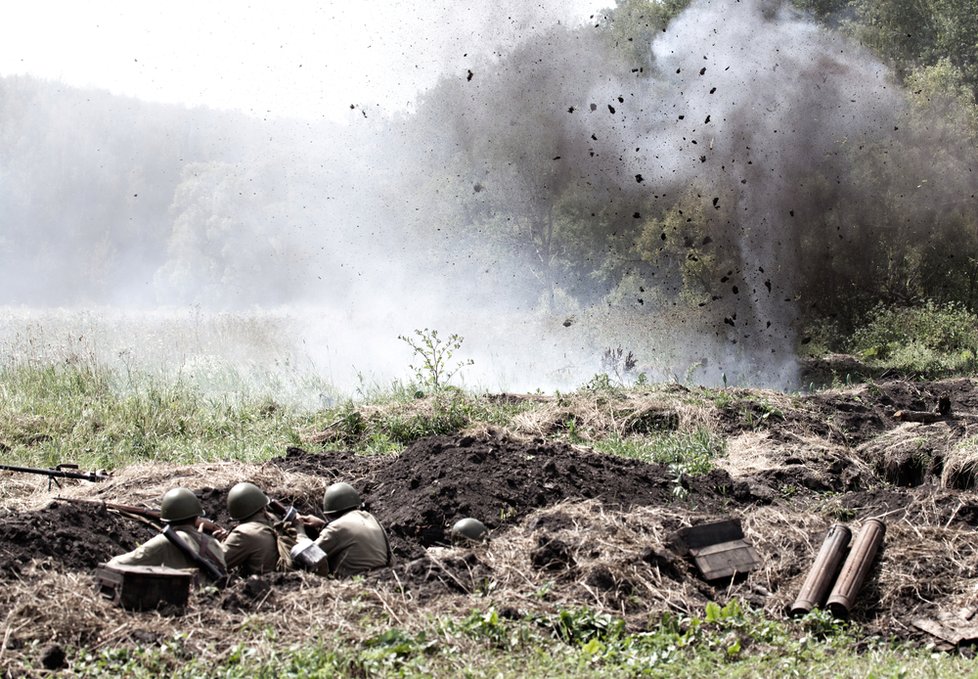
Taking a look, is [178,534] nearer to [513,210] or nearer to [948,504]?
[948,504]

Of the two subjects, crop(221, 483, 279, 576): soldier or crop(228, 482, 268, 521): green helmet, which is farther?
crop(228, 482, 268, 521): green helmet

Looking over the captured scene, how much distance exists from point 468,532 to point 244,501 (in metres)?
1.51

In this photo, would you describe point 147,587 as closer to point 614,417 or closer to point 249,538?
point 249,538

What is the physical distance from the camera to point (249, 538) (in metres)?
7.00

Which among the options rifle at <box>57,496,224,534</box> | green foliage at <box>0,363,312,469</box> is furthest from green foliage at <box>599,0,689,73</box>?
rifle at <box>57,496,224,534</box>

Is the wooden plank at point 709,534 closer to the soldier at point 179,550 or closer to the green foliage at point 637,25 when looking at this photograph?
the soldier at point 179,550

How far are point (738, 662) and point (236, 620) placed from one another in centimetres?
263

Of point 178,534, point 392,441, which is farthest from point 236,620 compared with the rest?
point 392,441

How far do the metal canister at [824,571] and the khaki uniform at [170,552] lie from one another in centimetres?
343

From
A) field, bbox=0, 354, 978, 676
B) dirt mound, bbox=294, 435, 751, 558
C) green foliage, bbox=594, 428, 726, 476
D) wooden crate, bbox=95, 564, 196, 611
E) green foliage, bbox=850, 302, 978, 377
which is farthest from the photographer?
green foliage, bbox=850, 302, 978, 377

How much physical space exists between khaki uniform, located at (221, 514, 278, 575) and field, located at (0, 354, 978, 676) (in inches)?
19.3

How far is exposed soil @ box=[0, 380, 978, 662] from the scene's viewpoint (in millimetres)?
6508

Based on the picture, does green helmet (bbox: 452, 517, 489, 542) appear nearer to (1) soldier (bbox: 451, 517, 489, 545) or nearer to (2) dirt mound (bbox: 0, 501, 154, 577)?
(1) soldier (bbox: 451, 517, 489, 545)

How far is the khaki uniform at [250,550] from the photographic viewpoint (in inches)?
274
